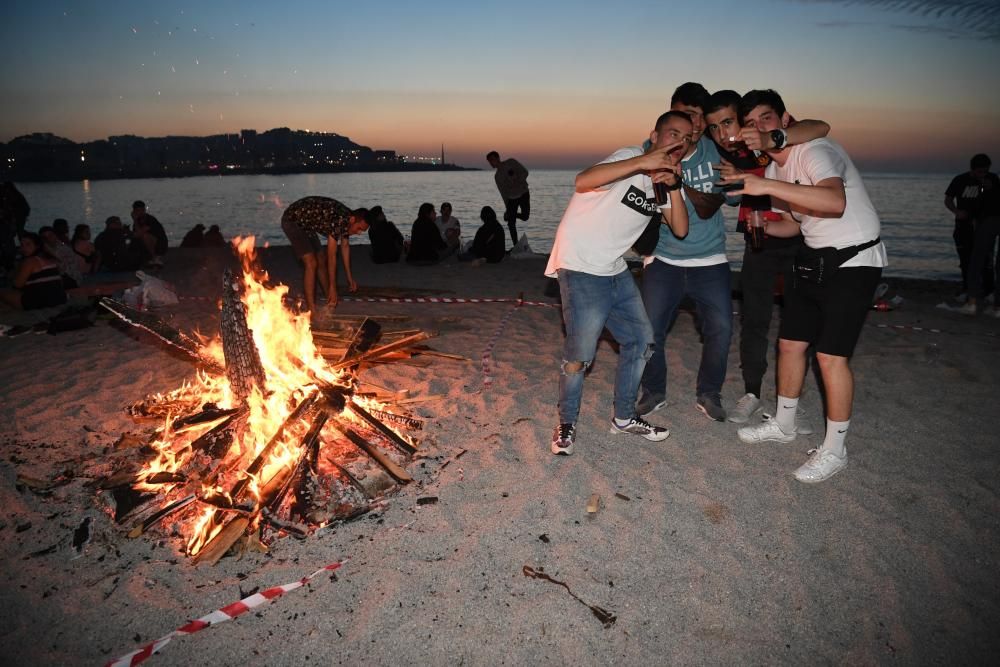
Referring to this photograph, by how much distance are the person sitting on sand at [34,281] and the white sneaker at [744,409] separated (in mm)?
10129

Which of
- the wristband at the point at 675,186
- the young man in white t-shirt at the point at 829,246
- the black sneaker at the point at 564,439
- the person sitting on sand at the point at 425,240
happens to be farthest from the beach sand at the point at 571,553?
the person sitting on sand at the point at 425,240

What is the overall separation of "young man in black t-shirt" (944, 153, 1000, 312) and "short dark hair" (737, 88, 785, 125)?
7083mm

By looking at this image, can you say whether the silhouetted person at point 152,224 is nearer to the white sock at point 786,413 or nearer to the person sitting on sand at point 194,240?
the person sitting on sand at point 194,240

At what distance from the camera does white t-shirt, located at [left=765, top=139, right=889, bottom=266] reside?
3.57 m

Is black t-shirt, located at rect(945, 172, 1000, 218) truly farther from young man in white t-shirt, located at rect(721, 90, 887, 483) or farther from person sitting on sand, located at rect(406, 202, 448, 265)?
person sitting on sand, located at rect(406, 202, 448, 265)

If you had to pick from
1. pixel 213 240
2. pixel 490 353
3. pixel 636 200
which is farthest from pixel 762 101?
pixel 213 240

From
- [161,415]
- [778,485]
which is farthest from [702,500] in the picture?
[161,415]

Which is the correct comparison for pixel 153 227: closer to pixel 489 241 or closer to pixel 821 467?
pixel 489 241

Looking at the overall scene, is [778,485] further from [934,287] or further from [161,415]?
[934,287]

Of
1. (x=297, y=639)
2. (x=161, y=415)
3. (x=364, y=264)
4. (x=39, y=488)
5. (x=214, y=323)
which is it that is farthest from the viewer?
(x=364, y=264)

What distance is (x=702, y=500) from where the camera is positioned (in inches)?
148

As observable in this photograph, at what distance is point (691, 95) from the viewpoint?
4.13 m

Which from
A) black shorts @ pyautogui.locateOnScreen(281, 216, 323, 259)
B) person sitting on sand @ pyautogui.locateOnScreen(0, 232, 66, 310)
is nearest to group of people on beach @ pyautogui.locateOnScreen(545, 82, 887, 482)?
black shorts @ pyautogui.locateOnScreen(281, 216, 323, 259)

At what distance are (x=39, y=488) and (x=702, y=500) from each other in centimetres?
464
